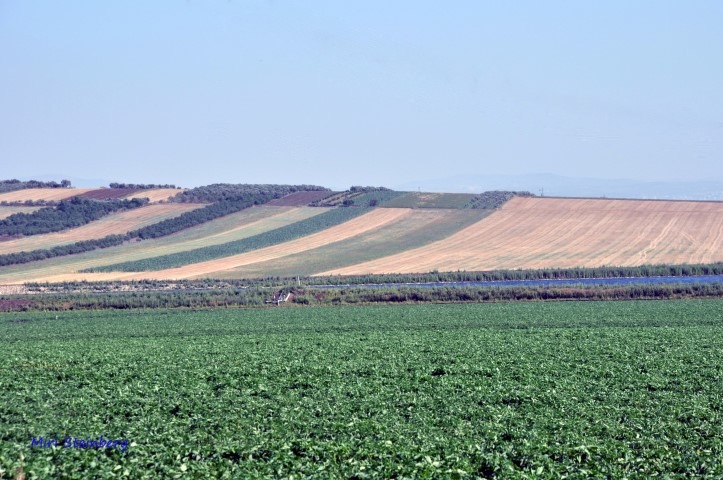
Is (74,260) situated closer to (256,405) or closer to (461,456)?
(256,405)

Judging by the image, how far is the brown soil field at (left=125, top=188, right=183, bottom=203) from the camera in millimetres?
104188

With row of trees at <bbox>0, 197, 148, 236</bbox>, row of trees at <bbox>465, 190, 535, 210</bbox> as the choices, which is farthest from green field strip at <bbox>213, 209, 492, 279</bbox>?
row of trees at <bbox>0, 197, 148, 236</bbox>

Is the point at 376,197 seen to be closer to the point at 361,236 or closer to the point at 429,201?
the point at 429,201

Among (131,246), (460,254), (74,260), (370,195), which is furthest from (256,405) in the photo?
(370,195)

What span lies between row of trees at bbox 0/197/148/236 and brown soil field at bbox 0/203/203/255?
1.10m

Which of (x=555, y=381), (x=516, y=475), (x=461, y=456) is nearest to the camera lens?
(x=516, y=475)

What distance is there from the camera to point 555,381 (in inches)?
854

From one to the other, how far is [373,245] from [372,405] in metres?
58.2

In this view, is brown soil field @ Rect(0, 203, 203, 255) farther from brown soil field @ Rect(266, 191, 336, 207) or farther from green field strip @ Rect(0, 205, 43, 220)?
brown soil field @ Rect(266, 191, 336, 207)

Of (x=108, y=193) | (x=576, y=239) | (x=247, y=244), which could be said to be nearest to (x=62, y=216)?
(x=108, y=193)

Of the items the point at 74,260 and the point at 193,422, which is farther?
the point at 74,260

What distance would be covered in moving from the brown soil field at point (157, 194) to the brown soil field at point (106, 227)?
4.83 metres

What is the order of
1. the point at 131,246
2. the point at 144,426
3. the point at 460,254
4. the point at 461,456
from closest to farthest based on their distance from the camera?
1. the point at 461,456
2. the point at 144,426
3. the point at 460,254
4. the point at 131,246

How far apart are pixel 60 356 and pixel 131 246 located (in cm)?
5431
